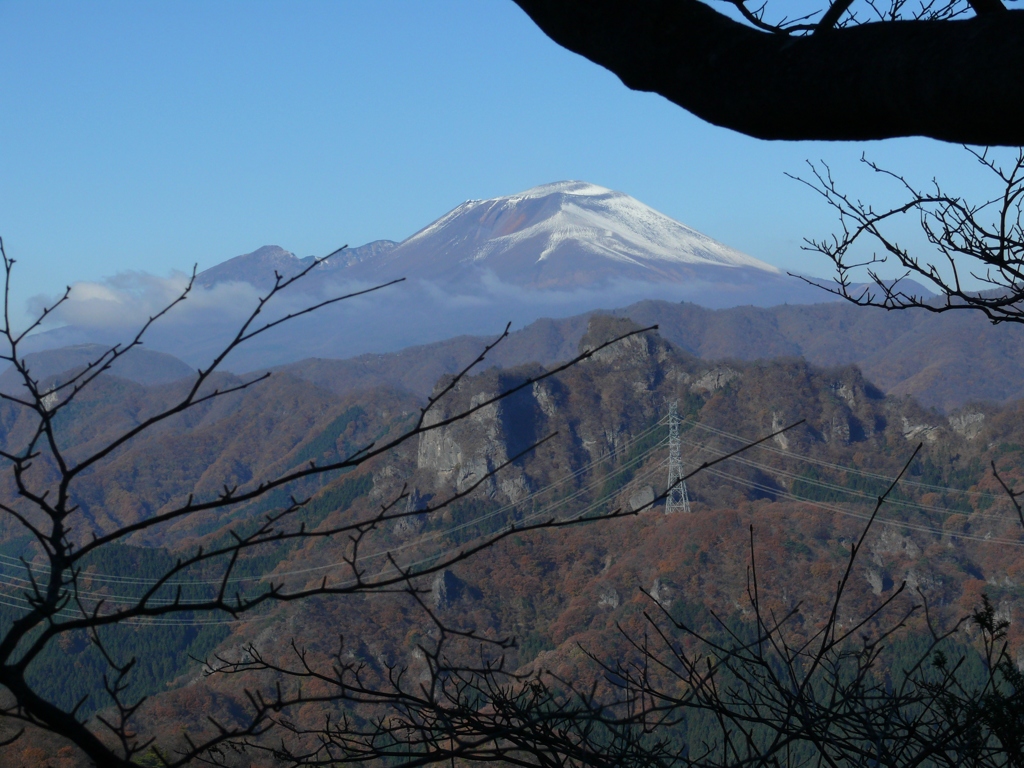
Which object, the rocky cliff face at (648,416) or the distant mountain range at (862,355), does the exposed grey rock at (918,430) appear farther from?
the distant mountain range at (862,355)

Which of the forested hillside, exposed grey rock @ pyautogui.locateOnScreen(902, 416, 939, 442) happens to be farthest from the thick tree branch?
exposed grey rock @ pyautogui.locateOnScreen(902, 416, 939, 442)

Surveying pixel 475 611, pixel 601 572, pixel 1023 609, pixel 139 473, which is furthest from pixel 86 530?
pixel 1023 609

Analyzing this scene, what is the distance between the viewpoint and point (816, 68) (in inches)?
62.6

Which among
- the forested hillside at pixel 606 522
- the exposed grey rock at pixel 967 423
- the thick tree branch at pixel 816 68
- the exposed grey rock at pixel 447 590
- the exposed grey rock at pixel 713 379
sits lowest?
the exposed grey rock at pixel 447 590

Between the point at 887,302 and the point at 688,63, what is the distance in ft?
10.8

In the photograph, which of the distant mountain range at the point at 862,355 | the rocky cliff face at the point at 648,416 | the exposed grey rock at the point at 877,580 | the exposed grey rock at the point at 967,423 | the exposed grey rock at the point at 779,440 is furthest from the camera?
the distant mountain range at the point at 862,355

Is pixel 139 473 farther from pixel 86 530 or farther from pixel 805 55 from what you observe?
pixel 805 55

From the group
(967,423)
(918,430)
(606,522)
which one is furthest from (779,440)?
(606,522)

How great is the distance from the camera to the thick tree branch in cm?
141

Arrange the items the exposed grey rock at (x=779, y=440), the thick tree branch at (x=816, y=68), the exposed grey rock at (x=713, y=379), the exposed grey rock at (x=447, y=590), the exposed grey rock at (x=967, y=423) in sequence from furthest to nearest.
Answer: the exposed grey rock at (x=713, y=379), the exposed grey rock at (x=779, y=440), the exposed grey rock at (x=967, y=423), the exposed grey rock at (x=447, y=590), the thick tree branch at (x=816, y=68)

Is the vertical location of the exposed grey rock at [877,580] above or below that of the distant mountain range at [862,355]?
below

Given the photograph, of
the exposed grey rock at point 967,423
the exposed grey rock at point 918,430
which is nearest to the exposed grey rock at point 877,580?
the exposed grey rock at point 967,423

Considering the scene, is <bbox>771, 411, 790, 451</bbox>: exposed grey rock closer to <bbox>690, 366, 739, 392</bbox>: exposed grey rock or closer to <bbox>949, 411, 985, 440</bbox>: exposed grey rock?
<bbox>690, 366, 739, 392</bbox>: exposed grey rock

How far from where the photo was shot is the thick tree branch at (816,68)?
141cm
